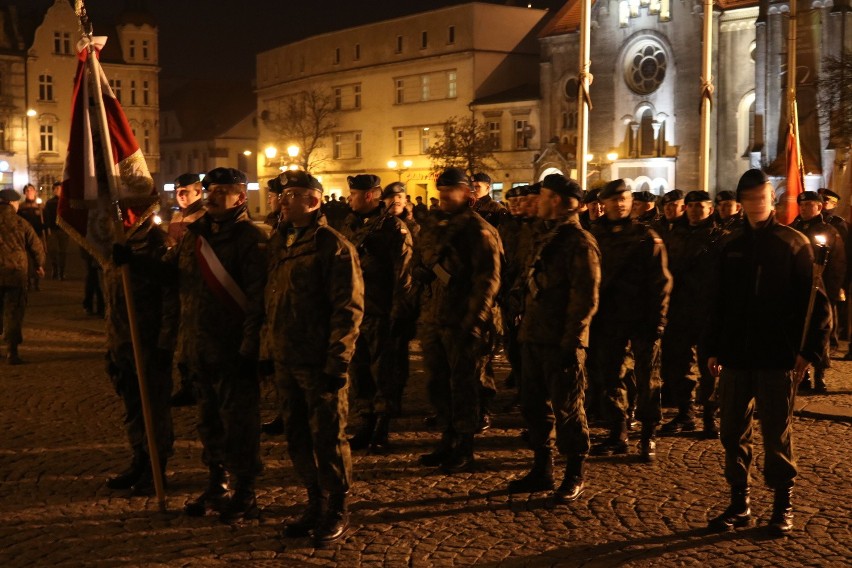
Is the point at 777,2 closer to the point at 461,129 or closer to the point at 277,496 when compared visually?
the point at 461,129

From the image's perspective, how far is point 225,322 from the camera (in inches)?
273

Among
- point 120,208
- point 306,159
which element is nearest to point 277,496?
point 120,208

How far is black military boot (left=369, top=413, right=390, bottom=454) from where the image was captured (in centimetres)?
905

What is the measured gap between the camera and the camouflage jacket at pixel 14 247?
45.4 feet

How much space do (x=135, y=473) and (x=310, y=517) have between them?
1.81 meters

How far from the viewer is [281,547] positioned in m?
6.48

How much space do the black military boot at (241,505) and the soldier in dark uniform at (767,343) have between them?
307 cm

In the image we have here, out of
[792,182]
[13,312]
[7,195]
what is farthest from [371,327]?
[7,195]

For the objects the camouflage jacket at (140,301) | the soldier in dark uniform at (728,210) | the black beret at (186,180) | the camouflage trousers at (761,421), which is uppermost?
the black beret at (186,180)

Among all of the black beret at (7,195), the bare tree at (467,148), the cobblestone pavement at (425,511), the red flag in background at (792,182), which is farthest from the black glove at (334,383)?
the bare tree at (467,148)

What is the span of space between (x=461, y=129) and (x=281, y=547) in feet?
188

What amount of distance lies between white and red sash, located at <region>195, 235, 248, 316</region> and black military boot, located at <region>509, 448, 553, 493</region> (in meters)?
2.45

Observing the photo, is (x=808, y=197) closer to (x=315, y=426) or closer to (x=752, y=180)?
(x=752, y=180)

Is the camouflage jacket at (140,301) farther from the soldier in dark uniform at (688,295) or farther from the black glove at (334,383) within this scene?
the soldier in dark uniform at (688,295)
